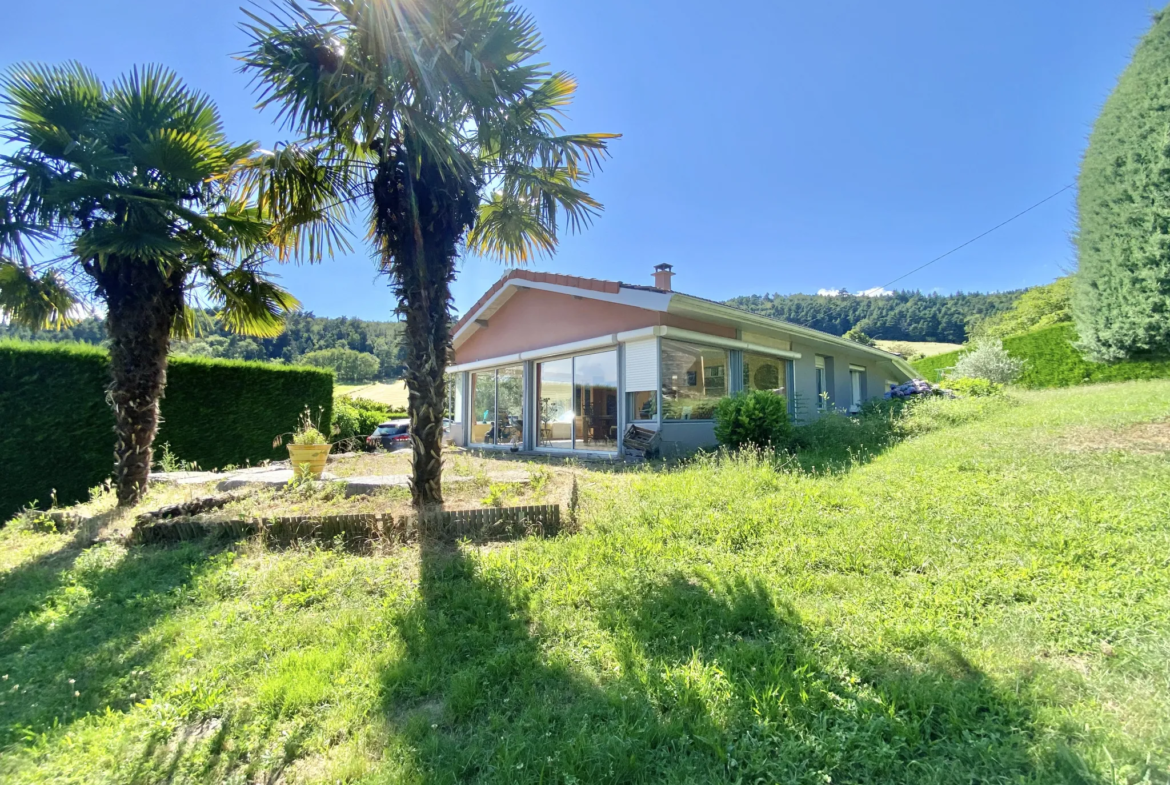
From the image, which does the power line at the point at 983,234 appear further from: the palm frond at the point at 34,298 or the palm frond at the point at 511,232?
the palm frond at the point at 34,298

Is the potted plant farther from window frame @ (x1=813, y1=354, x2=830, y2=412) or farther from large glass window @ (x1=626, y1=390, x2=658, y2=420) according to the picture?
window frame @ (x1=813, y1=354, x2=830, y2=412)

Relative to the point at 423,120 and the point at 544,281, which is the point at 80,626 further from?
the point at 544,281

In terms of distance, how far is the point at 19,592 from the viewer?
13.3ft

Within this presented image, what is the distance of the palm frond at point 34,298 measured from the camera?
573cm

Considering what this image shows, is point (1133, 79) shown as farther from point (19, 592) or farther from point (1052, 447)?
point (19, 592)

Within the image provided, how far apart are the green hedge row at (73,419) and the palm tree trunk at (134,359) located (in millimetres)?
3002

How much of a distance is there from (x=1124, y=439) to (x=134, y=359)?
1257 cm

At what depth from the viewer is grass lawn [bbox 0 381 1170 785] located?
1956mm

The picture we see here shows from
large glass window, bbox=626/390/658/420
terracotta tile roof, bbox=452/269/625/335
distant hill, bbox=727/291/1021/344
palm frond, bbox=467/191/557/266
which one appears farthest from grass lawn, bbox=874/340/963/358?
palm frond, bbox=467/191/557/266

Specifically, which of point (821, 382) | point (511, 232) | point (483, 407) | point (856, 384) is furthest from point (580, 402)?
Result: point (856, 384)

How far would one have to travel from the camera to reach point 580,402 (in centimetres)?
1172

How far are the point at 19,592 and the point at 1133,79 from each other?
1417 centimetres

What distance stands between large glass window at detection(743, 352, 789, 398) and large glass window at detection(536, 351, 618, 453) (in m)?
3.39

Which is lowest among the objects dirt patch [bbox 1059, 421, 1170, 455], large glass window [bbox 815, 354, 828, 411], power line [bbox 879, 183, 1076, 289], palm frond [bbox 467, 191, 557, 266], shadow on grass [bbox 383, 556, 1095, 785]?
shadow on grass [bbox 383, 556, 1095, 785]
